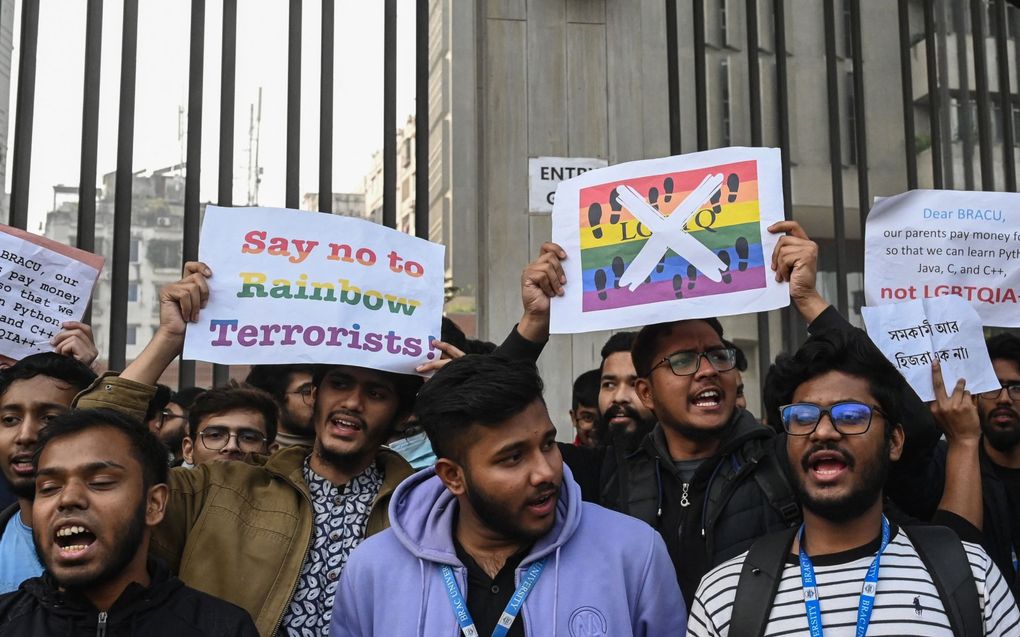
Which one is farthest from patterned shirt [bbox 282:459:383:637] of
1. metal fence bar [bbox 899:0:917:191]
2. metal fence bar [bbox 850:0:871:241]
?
metal fence bar [bbox 899:0:917:191]

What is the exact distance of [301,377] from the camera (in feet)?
14.9

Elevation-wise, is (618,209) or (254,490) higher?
(618,209)

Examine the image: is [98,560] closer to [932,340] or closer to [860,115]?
[932,340]

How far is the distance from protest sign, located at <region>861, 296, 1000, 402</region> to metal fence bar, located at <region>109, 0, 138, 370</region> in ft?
10.3

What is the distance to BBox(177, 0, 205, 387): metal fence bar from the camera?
17.5 feet

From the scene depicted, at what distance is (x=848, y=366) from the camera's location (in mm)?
Result: 3018

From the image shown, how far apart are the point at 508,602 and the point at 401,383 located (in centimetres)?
110

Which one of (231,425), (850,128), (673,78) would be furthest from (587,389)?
(850,128)

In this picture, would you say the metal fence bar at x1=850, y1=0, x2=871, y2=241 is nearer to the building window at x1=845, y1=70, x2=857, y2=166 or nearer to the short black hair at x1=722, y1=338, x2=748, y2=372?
the short black hair at x1=722, y1=338, x2=748, y2=372

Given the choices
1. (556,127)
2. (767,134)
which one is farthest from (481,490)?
(767,134)

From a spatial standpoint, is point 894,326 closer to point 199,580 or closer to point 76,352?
point 199,580

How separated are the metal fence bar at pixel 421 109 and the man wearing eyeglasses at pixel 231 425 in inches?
52.2

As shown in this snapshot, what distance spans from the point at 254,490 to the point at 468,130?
10.8m

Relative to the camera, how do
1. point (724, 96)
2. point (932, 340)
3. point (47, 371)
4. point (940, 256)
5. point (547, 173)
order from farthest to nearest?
point (724, 96), point (547, 173), point (940, 256), point (932, 340), point (47, 371)
